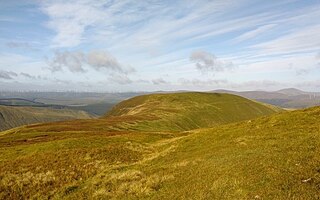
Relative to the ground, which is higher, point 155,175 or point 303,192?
point 303,192

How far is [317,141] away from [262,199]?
662 inches

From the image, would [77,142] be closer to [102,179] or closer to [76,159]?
[76,159]

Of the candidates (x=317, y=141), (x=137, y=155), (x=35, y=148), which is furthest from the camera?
(x=35, y=148)

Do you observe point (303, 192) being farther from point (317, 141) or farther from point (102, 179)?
point (102, 179)

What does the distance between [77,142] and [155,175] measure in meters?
31.1

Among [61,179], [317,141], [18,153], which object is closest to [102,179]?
[61,179]

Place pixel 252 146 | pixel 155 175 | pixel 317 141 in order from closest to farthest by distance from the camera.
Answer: pixel 155 175, pixel 317 141, pixel 252 146

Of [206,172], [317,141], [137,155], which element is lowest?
[137,155]

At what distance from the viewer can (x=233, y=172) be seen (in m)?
24.1

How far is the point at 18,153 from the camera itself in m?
48.7

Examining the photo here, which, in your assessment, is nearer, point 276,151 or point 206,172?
point 206,172

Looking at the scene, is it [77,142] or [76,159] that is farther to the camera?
[77,142]

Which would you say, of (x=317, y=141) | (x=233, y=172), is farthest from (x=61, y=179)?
(x=317, y=141)

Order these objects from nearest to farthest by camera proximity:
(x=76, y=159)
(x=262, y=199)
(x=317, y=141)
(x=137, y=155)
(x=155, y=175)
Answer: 1. (x=262, y=199)
2. (x=155, y=175)
3. (x=317, y=141)
4. (x=76, y=159)
5. (x=137, y=155)
